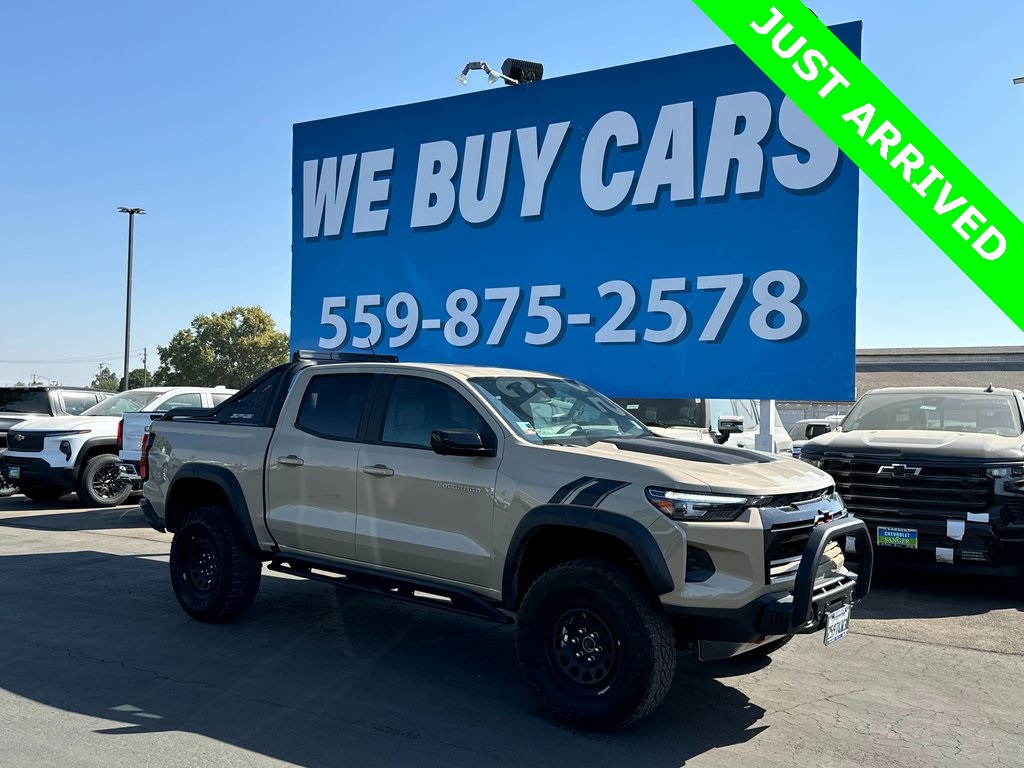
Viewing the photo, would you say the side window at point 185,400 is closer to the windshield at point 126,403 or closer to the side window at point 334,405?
A: the windshield at point 126,403

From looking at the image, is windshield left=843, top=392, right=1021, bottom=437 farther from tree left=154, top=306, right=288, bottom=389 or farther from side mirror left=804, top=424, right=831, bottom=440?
tree left=154, top=306, right=288, bottom=389

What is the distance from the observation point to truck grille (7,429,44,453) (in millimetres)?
13391

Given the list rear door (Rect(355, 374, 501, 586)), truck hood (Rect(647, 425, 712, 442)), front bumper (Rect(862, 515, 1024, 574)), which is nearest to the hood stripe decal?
rear door (Rect(355, 374, 501, 586))

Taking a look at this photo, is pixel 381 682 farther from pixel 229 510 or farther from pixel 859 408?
pixel 859 408

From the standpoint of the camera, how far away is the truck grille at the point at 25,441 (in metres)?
13.4

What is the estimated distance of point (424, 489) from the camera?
17.3 feet

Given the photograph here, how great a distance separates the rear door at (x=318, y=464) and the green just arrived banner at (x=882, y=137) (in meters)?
5.96

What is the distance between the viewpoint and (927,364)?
3731cm

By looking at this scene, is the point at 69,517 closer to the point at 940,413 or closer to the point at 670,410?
the point at 670,410

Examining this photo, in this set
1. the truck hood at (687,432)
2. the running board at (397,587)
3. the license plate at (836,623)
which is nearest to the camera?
the license plate at (836,623)

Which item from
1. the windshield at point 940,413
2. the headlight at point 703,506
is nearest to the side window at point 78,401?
the windshield at point 940,413

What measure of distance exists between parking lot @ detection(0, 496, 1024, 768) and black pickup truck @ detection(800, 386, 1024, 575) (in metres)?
0.49

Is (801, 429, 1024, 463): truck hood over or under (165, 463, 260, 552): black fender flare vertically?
over

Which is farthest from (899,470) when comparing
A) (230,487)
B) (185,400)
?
(185,400)
